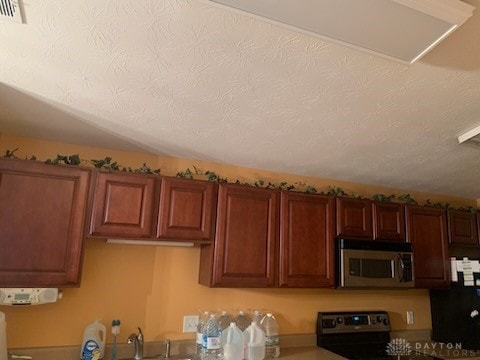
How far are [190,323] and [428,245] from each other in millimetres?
2157

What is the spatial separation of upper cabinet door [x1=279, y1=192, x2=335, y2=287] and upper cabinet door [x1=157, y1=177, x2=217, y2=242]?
0.58 m

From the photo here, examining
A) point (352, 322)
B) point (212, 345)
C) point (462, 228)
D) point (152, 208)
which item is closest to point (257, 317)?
point (212, 345)

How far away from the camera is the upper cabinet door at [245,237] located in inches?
92.7

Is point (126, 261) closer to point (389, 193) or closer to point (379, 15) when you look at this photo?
point (379, 15)

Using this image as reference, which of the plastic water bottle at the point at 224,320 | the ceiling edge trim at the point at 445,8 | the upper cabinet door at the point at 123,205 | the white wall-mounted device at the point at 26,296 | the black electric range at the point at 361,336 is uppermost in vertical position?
the ceiling edge trim at the point at 445,8

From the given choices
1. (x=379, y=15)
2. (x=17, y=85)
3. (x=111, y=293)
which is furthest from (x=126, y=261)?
(x=379, y=15)

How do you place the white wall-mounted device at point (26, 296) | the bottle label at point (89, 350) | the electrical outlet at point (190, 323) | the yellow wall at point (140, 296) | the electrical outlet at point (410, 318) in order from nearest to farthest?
1. the white wall-mounted device at point (26, 296)
2. the bottle label at point (89, 350)
3. the yellow wall at point (140, 296)
4. the electrical outlet at point (190, 323)
5. the electrical outlet at point (410, 318)

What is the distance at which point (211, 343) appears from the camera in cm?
227

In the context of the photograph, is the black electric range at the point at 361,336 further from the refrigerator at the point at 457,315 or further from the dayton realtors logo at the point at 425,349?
the refrigerator at the point at 457,315

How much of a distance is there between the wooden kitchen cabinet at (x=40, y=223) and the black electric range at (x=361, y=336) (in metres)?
1.99

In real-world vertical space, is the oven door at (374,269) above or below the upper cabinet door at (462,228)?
below

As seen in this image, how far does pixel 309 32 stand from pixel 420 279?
8.44 ft

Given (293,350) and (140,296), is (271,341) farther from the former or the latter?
(140,296)

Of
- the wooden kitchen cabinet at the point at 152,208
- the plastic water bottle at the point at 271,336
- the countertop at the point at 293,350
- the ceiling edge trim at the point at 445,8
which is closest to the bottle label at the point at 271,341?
the plastic water bottle at the point at 271,336
